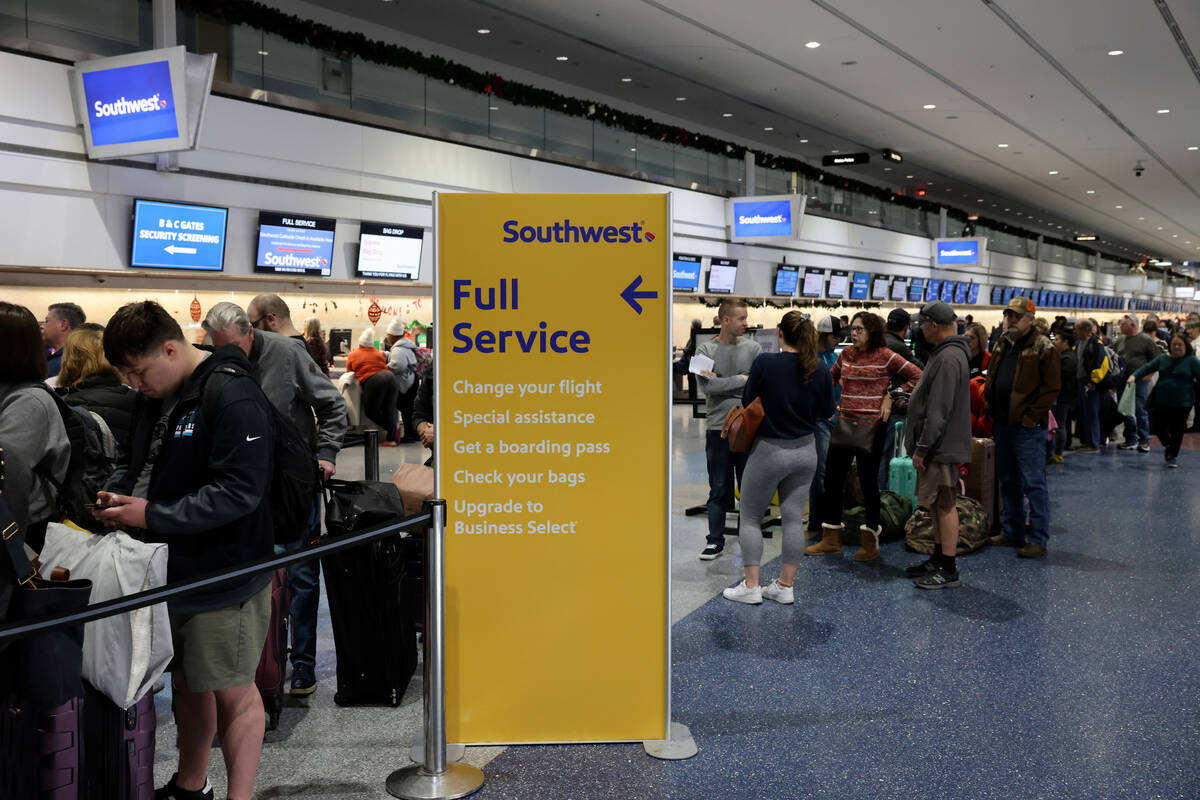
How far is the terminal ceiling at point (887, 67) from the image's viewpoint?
35.6 feet

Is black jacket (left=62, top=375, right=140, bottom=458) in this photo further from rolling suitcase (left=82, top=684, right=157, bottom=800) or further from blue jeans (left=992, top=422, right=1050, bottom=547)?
blue jeans (left=992, top=422, right=1050, bottom=547)

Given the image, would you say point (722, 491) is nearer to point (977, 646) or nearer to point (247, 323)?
point (977, 646)

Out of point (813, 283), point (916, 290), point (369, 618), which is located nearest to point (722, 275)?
point (813, 283)

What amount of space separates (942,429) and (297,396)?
11.3 ft

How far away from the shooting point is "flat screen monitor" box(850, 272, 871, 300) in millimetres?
20562

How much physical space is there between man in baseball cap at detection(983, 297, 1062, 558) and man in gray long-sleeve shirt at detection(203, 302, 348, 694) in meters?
4.29

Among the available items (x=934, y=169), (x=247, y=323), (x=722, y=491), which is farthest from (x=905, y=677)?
(x=934, y=169)

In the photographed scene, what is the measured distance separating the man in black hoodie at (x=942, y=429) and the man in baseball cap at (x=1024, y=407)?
89 cm

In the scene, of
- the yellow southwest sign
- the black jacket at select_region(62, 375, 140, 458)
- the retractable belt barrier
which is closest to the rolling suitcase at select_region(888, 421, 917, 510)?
the yellow southwest sign

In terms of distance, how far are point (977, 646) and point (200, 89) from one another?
6.70 metres

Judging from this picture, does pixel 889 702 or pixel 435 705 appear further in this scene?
pixel 889 702

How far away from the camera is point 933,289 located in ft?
80.3

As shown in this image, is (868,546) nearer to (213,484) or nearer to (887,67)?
(213,484)

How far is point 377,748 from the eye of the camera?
3422 millimetres
